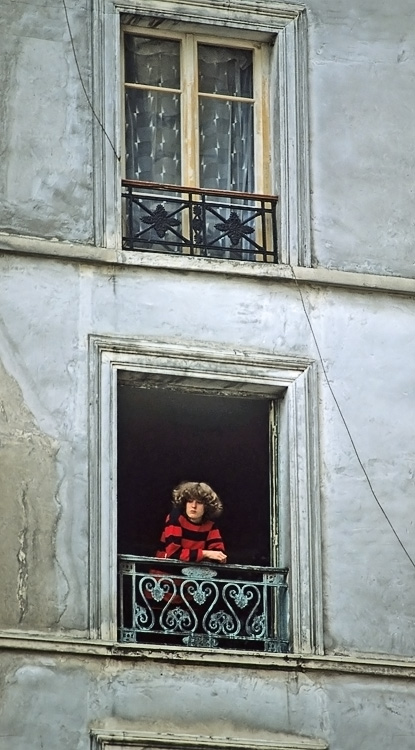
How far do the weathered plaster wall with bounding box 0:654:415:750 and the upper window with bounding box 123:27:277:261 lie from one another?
3449 mm

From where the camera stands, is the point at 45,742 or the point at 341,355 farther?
the point at 341,355

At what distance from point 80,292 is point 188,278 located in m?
0.86

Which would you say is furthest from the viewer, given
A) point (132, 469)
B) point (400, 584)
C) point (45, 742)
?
point (132, 469)

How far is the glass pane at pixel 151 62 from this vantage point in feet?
72.5

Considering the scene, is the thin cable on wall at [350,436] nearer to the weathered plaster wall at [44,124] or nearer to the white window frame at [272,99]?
the white window frame at [272,99]

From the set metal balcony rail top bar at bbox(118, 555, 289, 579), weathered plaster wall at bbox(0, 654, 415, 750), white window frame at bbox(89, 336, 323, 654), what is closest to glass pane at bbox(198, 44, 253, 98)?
white window frame at bbox(89, 336, 323, 654)

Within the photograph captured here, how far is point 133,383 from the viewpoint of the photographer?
835 inches

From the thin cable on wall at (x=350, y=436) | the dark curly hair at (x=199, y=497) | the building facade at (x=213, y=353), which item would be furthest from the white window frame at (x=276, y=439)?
the dark curly hair at (x=199, y=497)

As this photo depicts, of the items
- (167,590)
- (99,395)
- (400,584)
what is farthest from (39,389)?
(400,584)

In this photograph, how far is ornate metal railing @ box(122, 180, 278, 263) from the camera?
21.7 meters

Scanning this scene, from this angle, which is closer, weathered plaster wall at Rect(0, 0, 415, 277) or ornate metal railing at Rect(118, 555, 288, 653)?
ornate metal railing at Rect(118, 555, 288, 653)

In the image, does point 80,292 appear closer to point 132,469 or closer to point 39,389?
point 39,389

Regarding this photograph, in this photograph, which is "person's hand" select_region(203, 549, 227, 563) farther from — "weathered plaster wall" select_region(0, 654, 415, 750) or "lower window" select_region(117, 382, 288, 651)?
"weathered plaster wall" select_region(0, 654, 415, 750)

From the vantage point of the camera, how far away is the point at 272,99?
72.8 ft
